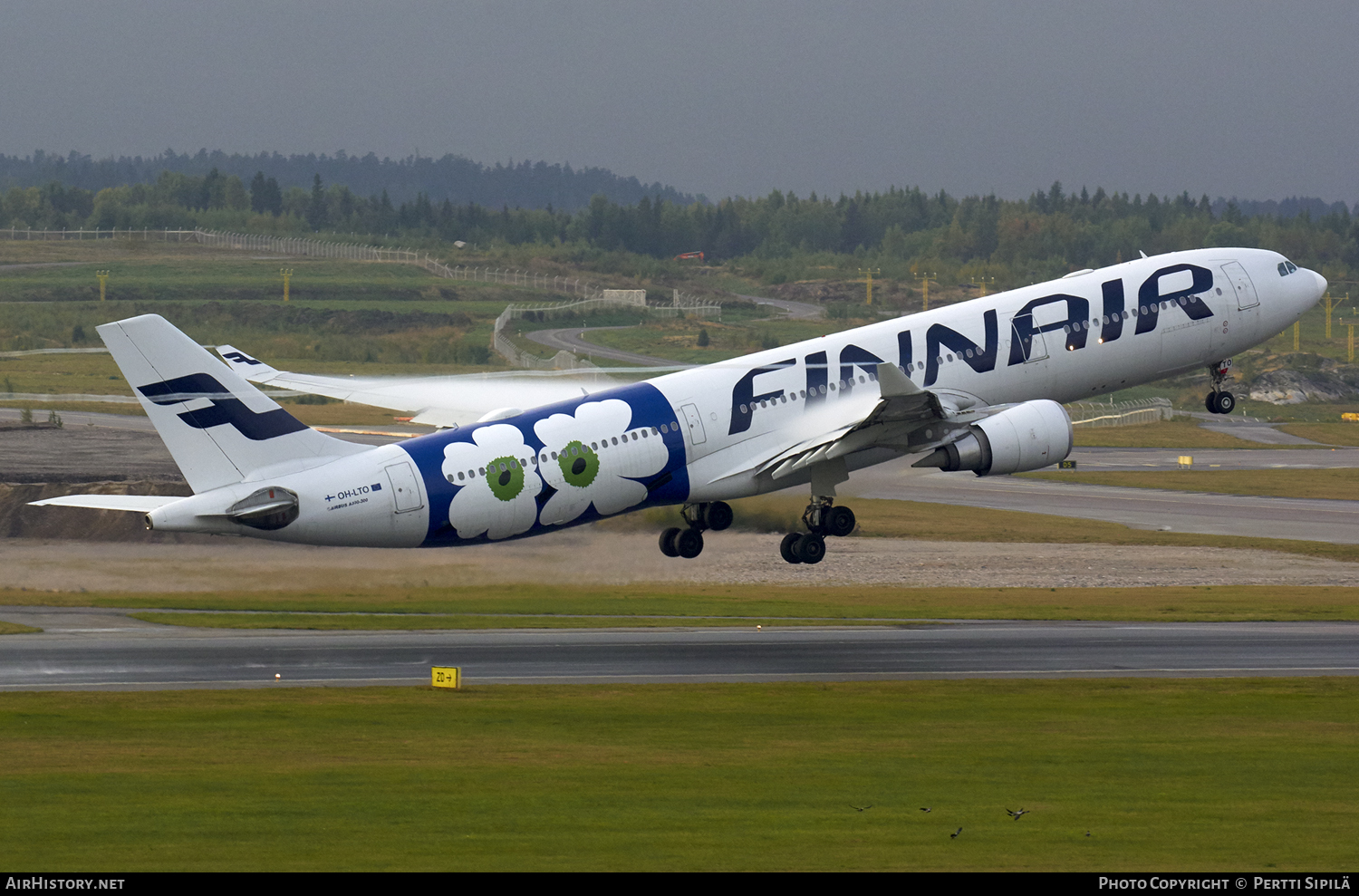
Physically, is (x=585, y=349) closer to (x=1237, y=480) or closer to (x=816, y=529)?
(x=1237, y=480)

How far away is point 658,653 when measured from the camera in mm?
62219

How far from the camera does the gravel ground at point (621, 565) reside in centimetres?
5700

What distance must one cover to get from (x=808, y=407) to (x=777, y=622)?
22370mm

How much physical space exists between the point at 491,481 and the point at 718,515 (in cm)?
959

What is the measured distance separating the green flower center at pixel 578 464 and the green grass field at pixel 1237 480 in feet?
256

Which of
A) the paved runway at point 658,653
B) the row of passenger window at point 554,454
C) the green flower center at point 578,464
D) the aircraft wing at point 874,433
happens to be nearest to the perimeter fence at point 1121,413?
the paved runway at point 658,653

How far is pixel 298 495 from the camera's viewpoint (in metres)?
44.6

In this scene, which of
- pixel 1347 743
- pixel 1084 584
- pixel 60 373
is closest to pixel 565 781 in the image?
pixel 1347 743

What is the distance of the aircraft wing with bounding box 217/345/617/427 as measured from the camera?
49.8 metres

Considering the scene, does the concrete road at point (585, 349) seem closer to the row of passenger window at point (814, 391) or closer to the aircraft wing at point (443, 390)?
the aircraft wing at point (443, 390)

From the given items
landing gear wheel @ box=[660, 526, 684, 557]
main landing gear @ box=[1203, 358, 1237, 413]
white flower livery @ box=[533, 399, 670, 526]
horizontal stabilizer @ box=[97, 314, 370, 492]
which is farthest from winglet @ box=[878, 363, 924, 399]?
main landing gear @ box=[1203, 358, 1237, 413]

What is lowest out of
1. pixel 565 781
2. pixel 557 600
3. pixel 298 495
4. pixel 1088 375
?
pixel 557 600

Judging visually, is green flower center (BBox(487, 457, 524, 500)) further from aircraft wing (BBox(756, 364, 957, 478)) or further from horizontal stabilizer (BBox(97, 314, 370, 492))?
aircraft wing (BBox(756, 364, 957, 478))
